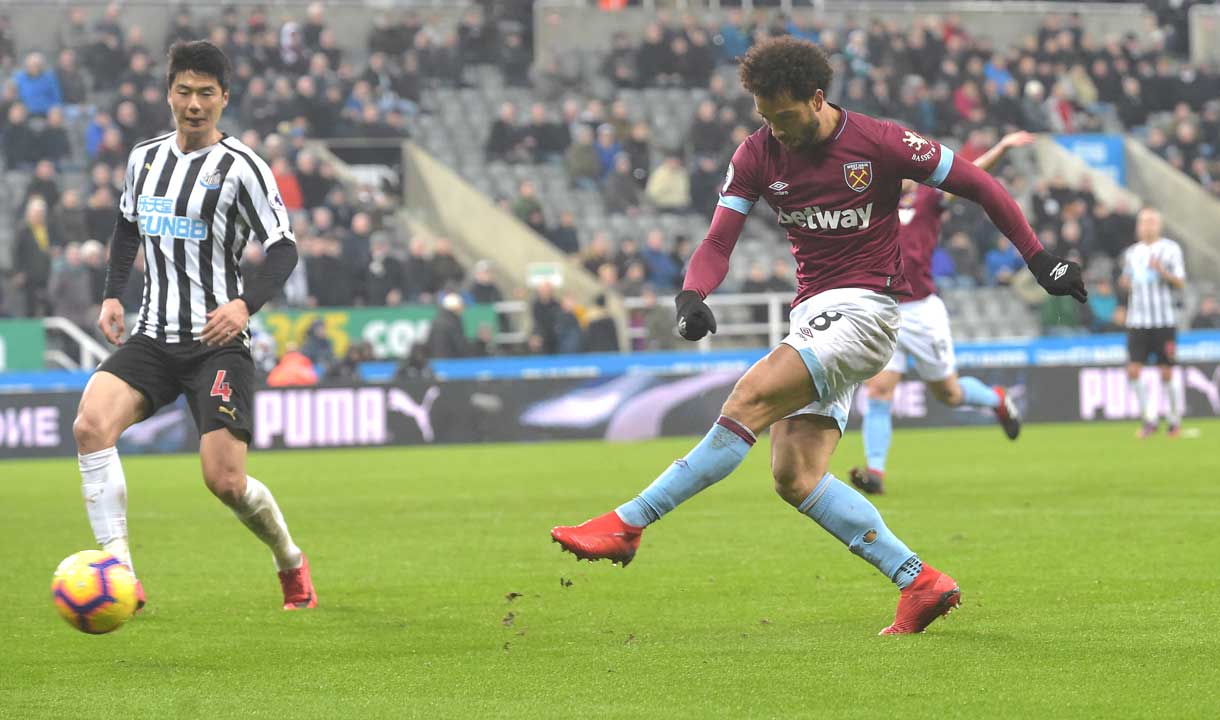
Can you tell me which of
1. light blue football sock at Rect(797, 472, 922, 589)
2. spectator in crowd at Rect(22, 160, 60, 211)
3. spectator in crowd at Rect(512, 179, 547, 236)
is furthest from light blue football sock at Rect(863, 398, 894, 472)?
spectator in crowd at Rect(22, 160, 60, 211)

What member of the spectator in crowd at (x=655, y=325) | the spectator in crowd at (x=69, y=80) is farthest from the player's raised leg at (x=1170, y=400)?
the spectator in crowd at (x=69, y=80)

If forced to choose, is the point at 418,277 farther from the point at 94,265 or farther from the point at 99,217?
the point at 94,265

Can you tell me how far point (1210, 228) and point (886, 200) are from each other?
84.3 ft

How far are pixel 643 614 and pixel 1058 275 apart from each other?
2.23 meters

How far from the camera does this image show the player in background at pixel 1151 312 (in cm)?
1872

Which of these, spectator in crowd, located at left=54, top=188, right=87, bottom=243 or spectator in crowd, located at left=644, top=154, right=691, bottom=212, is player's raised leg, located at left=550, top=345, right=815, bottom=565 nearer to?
spectator in crowd, located at left=54, top=188, right=87, bottom=243

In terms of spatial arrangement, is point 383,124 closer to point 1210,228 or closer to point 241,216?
point 1210,228

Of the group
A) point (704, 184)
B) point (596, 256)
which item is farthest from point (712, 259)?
point (704, 184)

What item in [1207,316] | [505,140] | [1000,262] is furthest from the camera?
[1000,262]

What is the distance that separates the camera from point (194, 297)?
719 cm

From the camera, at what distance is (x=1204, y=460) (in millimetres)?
15219

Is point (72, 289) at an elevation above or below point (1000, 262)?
above

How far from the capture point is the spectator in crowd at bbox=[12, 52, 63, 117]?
24203 millimetres

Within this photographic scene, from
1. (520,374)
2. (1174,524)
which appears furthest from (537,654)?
(520,374)
